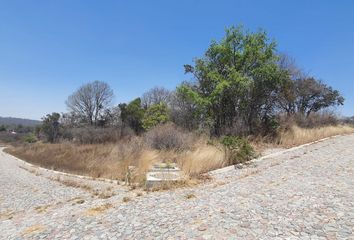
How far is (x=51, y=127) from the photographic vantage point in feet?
172

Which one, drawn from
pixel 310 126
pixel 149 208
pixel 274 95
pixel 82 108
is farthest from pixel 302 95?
pixel 82 108

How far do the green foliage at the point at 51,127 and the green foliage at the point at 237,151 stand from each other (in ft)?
154

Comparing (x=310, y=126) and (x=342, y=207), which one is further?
(x=310, y=126)

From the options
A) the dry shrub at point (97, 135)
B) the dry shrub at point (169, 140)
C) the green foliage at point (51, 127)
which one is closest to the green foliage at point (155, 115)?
the dry shrub at point (97, 135)

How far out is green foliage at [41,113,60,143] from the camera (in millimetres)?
51688

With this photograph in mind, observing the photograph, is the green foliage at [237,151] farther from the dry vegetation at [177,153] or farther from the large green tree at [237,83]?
the large green tree at [237,83]

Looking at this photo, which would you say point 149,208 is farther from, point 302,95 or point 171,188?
point 302,95

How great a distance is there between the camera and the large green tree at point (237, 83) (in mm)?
15125

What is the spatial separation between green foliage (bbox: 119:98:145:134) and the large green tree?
21.5m

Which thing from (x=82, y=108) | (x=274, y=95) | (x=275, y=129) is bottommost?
(x=275, y=129)

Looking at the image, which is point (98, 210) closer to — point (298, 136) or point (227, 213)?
point (227, 213)

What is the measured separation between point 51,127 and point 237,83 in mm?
46192

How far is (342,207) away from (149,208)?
3274 mm

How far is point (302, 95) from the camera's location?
73.6 feet
